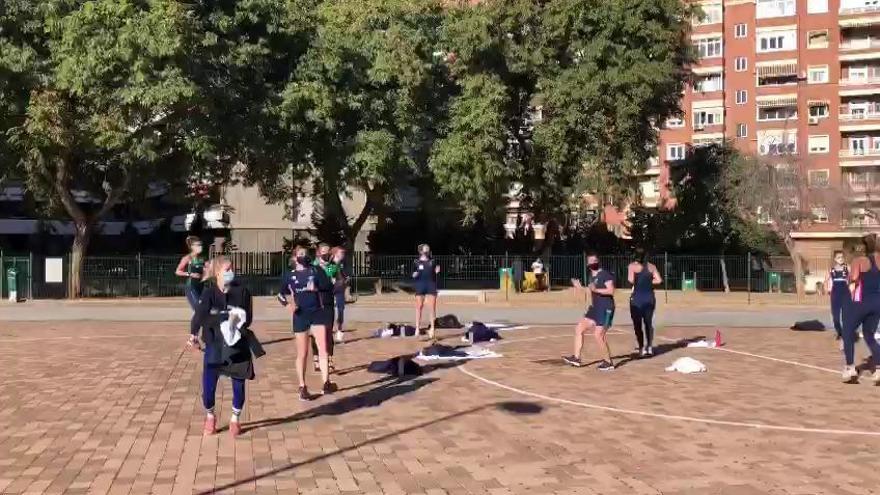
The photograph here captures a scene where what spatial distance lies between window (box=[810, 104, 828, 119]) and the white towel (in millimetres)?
65033

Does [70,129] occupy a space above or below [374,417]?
above

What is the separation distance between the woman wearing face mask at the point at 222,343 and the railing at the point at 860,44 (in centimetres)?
6582

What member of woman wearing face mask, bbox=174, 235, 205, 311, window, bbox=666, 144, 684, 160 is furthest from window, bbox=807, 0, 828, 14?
woman wearing face mask, bbox=174, 235, 205, 311

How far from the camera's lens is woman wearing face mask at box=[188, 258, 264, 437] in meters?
7.96

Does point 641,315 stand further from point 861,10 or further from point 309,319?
point 861,10

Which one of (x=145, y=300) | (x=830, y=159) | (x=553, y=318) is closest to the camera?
(x=553, y=318)

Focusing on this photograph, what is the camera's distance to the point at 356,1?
36.2 metres

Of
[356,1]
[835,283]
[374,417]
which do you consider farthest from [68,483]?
[356,1]

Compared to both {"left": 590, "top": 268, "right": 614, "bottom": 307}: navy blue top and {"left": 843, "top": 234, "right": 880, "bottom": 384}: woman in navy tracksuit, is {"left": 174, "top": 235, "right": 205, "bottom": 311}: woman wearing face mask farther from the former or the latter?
{"left": 843, "top": 234, "right": 880, "bottom": 384}: woman in navy tracksuit

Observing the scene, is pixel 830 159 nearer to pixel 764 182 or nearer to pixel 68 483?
pixel 764 182

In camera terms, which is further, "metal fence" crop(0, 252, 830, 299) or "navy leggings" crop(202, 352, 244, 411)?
"metal fence" crop(0, 252, 830, 299)

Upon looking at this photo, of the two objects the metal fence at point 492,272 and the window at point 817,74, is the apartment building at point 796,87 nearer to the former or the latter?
the window at point 817,74

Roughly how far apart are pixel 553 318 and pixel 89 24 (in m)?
16.3

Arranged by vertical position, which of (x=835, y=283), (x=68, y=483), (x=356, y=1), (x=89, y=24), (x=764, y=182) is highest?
(x=356, y=1)
